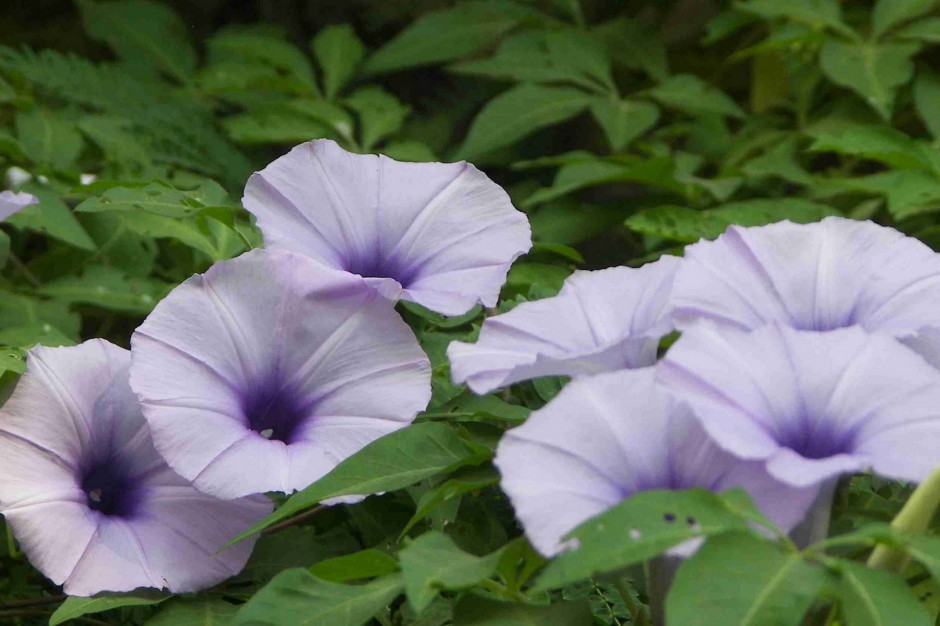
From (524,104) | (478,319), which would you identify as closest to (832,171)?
(524,104)

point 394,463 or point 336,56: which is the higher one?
point 394,463

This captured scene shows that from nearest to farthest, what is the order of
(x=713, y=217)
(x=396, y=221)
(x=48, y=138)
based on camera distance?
(x=396, y=221) < (x=713, y=217) < (x=48, y=138)

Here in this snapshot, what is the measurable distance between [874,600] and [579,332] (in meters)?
0.24

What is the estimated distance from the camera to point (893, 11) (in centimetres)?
173

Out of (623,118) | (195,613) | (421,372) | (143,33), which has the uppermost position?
(421,372)

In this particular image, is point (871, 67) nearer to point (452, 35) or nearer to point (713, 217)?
point (713, 217)

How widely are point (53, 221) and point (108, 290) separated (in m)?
0.09

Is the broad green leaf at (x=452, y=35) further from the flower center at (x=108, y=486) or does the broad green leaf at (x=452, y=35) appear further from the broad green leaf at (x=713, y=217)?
the flower center at (x=108, y=486)

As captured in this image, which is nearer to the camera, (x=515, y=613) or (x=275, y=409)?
(x=515, y=613)

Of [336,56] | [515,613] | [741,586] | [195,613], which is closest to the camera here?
[741,586]

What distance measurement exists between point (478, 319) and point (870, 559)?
0.48m

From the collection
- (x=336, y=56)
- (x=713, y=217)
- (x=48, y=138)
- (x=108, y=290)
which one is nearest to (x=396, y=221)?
(x=108, y=290)

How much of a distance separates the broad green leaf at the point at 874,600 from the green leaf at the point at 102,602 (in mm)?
381

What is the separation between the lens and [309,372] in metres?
0.72
